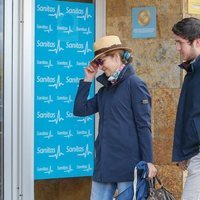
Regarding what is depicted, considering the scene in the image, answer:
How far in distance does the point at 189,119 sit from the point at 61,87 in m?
2.10

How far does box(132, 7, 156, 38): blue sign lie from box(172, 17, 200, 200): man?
179cm

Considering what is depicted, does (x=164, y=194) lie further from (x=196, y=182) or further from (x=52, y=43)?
(x=52, y=43)

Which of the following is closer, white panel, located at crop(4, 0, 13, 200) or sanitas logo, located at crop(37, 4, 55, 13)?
white panel, located at crop(4, 0, 13, 200)

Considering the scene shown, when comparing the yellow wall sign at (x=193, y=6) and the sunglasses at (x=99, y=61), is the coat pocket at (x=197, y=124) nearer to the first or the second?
the sunglasses at (x=99, y=61)

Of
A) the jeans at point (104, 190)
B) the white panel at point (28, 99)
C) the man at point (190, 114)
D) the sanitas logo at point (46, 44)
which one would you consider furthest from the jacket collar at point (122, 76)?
the sanitas logo at point (46, 44)

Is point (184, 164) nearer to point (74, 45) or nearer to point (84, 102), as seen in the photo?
point (84, 102)

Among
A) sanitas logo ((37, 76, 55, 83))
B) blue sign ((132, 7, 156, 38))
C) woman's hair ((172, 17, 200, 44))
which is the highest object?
blue sign ((132, 7, 156, 38))

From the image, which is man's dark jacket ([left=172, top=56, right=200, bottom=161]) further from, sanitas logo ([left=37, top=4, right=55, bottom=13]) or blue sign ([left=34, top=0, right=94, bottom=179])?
sanitas logo ([left=37, top=4, right=55, bottom=13])

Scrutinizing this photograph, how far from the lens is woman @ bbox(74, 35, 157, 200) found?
13.8ft

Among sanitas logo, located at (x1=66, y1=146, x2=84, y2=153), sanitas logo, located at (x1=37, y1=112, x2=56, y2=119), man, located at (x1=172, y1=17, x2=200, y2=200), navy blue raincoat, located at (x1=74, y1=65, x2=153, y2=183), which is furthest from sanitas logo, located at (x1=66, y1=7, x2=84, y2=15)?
man, located at (x1=172, y1=17, x2=200, y2=200)

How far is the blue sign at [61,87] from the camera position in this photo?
5.69 m

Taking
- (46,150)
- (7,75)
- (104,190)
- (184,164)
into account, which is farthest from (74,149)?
(184,164)

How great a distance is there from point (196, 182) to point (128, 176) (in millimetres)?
543

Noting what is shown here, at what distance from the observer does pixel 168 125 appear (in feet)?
18.7
